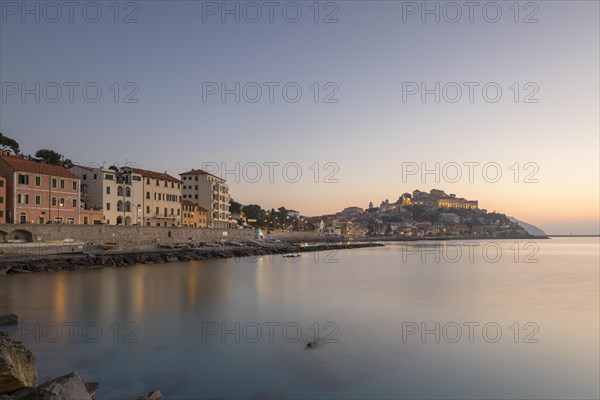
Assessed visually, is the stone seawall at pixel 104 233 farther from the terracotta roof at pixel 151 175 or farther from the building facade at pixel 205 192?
the terracotta roof at pixel 151 175

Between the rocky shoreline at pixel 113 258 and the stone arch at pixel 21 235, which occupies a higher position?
the stone arch at pixel 21 235

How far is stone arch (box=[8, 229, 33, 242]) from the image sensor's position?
3775 cm

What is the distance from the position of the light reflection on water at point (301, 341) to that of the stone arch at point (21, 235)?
10.4 meters

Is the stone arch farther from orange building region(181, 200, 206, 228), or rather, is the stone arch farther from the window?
orange building region(181, 200, 206, 228)

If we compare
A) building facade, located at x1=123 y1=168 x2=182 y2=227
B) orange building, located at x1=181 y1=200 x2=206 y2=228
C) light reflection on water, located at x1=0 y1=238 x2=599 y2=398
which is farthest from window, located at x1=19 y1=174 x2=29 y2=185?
orange building, located at x1=181 y1=200 x2=206 y2=228

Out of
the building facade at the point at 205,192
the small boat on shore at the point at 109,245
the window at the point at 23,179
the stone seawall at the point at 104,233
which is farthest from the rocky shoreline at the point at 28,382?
the building facade at the point at 205,192

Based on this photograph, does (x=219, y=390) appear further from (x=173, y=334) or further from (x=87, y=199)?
(x=87, y=199)

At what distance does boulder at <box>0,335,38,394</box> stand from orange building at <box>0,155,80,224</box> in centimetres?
4162

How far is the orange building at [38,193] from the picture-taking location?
42625 mm

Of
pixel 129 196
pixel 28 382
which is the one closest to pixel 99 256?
pixel 129 196

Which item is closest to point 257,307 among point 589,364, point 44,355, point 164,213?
point 44,355

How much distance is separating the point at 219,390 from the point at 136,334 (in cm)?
631

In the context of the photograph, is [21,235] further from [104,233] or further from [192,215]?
[192,215]

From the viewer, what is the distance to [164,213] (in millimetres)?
66062
